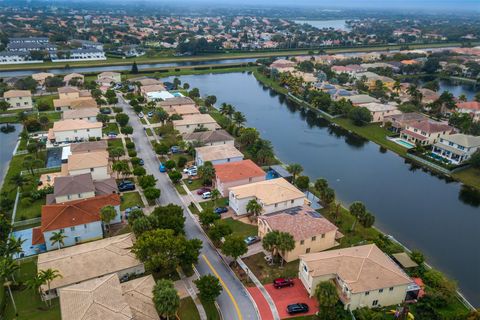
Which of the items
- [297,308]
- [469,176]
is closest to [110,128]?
[297,308]

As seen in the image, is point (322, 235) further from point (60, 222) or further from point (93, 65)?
point (93, 65)

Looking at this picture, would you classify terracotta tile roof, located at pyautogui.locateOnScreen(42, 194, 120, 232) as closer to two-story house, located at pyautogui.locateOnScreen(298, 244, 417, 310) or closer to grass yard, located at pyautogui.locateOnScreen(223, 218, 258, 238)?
grass yard, located at pyautogui.locateOnScreen(223, 218, 258, 238)

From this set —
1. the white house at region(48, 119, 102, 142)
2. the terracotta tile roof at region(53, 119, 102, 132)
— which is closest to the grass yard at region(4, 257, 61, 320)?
the white house at region(48, 119, 102, 142)

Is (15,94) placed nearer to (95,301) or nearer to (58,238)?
(58,238)

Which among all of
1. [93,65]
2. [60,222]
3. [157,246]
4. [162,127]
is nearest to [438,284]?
[157,246]

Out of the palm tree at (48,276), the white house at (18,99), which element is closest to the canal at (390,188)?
the palm tree at (48,276)

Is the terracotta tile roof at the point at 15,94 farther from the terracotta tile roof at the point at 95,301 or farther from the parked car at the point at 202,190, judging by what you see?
the terracotta tile roof at the point at 95,301
